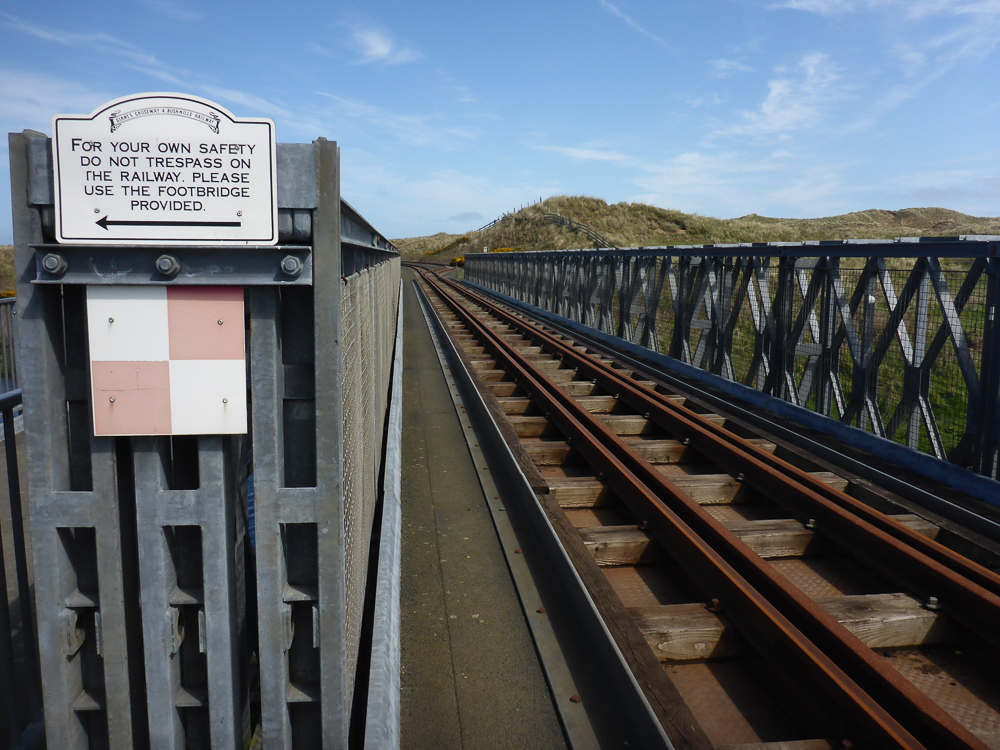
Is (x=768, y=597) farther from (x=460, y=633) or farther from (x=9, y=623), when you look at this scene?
(x=9, y=623)

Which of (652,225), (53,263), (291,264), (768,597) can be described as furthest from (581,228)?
(53,263)

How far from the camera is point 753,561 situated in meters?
4.21

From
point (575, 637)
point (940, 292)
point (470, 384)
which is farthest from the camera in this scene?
point (470, 384)

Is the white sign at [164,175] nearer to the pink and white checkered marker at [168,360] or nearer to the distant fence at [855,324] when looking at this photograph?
the pink and white checkered marker at [168,360]

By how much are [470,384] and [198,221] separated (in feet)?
26.2

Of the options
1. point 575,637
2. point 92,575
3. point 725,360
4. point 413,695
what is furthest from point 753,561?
point 725,360

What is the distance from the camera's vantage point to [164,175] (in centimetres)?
209

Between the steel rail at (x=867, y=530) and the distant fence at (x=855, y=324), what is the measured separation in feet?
5.08

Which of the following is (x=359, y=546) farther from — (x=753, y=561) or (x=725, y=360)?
(x=725, y=360)

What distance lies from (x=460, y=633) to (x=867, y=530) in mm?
2795

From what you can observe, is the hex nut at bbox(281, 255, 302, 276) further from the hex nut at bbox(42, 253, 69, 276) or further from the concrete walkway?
the concrete walkway

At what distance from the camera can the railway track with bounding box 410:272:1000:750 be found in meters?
3.04

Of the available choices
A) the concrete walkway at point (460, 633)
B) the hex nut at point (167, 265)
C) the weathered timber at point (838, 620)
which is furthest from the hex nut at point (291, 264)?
the weathered timber at point (838, 620)

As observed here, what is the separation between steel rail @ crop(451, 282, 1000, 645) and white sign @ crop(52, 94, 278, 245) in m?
4.02
